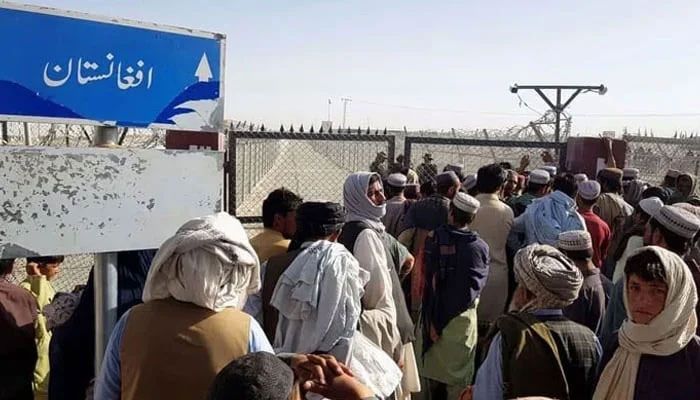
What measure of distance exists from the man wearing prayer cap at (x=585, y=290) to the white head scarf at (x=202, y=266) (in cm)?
210

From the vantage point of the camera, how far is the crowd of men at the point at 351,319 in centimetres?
169

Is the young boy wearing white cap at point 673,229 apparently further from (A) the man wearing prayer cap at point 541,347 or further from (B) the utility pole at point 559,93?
(B) the utility pole at point 559,93

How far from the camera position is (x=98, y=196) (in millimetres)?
1895

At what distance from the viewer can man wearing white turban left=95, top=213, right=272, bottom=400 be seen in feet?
5.52

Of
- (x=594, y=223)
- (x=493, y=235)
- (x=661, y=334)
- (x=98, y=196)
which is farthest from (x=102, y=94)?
(x=594, y=223)

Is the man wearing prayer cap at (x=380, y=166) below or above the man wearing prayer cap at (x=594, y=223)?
above

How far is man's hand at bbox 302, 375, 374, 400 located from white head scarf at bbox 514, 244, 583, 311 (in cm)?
102

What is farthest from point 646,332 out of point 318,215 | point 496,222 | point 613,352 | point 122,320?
point 496,222

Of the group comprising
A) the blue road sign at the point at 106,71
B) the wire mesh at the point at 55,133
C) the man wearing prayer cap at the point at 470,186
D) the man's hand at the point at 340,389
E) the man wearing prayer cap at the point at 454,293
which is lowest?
the man wearing prayer cap at the point at 454,293

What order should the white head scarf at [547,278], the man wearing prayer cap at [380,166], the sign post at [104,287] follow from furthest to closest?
1. the man wearing prayer cap at [380,166]
2. the white head scarf at [547,278]
3. the sign post at [104,287]

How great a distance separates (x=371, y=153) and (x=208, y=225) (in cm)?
807

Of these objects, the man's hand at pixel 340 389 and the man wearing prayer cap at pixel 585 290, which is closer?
the man's hand at pixel 340 389

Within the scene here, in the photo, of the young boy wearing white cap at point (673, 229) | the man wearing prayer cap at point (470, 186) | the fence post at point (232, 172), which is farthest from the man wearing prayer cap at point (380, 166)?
the young boy wearing white cap at point (673, 229)

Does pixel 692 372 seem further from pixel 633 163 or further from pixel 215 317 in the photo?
pixel 633 163
